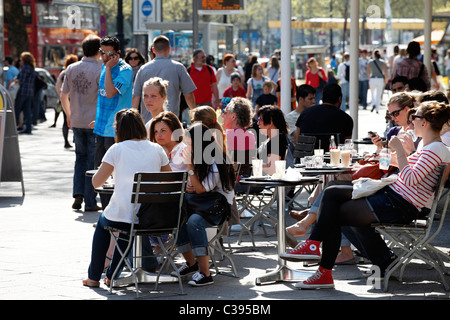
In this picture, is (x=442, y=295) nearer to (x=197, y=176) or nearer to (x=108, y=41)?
(x=197, y=176)

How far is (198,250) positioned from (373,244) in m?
1.36

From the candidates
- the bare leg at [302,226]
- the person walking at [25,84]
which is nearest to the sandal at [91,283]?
the bare leg at [302,226]

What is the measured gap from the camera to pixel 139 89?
10.7 metres

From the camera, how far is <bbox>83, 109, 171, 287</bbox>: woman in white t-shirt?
22.0ft

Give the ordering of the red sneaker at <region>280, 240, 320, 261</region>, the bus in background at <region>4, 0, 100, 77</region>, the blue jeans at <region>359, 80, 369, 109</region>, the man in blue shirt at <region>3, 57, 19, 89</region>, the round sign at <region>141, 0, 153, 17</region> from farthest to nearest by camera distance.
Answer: the bus in background at <region>4, 0, 100, 77</region>, the blue jeans at <region>359, 80, 369, 109</region>, the round sign at <region>141, 0, 153, 17</region>, the man in blue shirt at <region>3, 57, 19, 89</region>, the red sneaker at <region>280, 240, 320, 261</region>

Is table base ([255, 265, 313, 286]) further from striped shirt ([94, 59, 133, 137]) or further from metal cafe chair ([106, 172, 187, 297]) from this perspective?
striped shirt ([94, 59, 133, 137])

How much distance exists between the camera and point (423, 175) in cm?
644

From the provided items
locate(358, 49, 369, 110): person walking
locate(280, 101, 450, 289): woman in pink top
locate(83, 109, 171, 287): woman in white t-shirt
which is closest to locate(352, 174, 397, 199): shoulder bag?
locate(280, 101, 450, 289): woman in pink top

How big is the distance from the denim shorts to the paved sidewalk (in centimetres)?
53

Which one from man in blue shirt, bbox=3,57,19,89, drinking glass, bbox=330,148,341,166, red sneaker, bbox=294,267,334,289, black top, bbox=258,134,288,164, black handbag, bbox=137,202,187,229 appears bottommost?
red sneaker, bbox=294,267,334,289

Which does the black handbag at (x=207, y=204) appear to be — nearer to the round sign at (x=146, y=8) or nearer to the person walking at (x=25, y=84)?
the person walking at (x=25, y=84)

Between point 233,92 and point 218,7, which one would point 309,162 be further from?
point 218,7
